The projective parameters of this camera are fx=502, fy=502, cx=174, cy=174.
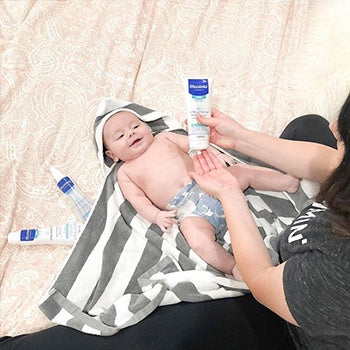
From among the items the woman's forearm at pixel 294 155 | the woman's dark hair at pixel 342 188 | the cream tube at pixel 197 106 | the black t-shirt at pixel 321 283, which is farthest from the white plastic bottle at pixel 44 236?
the woman's dark hair at pixel 342 188

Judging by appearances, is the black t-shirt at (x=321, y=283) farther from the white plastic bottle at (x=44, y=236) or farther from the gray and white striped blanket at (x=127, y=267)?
the white plastic bottle at (x=44, y=236)

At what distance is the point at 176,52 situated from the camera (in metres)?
1.63

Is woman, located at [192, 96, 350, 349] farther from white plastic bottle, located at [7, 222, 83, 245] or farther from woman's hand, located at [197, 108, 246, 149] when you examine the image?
white plastic bottle, located at [7, 222, 83, 245]

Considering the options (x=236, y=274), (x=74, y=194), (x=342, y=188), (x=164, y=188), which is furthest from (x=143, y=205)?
(x=342, y=188)

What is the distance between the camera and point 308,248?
2.65ft

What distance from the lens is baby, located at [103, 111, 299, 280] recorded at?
3.97ft

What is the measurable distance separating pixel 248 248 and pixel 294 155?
0.35 metres

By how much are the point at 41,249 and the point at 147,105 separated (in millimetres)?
540

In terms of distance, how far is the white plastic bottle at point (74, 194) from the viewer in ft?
4.36

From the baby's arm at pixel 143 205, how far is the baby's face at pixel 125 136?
0.18 ft

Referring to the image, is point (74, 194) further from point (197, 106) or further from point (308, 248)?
point (308, 248)

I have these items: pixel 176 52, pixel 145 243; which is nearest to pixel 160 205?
pixel 145 243

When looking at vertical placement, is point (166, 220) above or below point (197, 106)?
below

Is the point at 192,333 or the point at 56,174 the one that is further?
the point at 56,174
